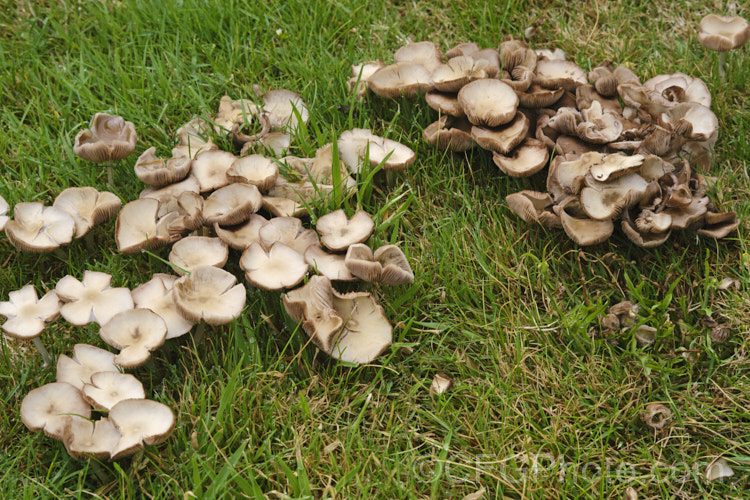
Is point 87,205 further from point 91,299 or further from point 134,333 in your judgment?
point 134,333

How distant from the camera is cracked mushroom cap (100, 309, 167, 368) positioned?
2693 millimetres

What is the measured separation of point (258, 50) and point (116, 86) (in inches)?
34.0

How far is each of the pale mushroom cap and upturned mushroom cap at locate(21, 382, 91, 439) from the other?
1.16m

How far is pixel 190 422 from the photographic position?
106 inches

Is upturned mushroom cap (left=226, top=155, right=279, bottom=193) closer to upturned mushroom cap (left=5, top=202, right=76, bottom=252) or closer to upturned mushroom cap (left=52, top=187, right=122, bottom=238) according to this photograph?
upturned mushroom cap (left=52, top=187, right=122, bottom=238)

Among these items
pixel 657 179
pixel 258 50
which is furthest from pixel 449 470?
pixel 258 50

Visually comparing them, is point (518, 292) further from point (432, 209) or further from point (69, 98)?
Answer: point (69, 98)

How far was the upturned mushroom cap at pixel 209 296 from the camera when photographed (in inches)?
109

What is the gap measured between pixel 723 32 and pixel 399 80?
5.84 ft

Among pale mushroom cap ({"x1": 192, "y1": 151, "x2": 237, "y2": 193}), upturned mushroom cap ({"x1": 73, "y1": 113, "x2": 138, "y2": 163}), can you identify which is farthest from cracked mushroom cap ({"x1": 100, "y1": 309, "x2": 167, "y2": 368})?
upturned mushroom cap ({"x1": 73, "y1": 113, "x2": 138, "y2": 163})

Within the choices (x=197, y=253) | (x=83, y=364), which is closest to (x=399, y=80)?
(x=197, y=253)

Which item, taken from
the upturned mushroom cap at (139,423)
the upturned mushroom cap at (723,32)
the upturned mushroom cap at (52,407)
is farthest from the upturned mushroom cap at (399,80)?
the upturned mushroom cap at (52,407)

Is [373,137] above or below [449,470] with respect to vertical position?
above

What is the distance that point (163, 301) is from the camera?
289cm
